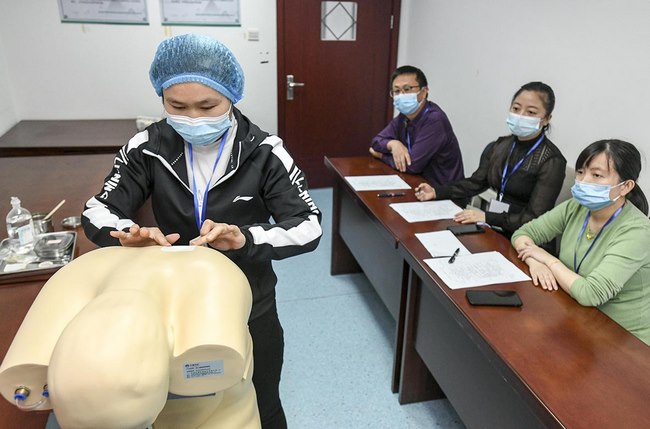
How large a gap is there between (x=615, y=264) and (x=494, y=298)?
379 mm

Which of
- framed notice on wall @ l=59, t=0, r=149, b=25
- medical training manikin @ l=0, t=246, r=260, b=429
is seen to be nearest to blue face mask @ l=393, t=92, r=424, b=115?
medical training manikin @ l=0, t=246, r=260, b=429

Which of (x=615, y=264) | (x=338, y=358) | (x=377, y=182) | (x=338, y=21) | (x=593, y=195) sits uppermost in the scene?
(x=338, y=21)

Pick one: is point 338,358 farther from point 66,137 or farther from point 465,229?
point 66,137

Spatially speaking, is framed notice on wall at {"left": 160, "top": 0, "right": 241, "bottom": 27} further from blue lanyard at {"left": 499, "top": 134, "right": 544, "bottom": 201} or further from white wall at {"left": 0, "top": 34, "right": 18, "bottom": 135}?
blue lanyard at {"left": 499, "top": 134, "right": 544, "bottom": 201}

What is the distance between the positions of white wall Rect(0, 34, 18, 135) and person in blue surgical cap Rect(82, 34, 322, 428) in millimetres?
2998

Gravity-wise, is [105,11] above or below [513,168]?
above

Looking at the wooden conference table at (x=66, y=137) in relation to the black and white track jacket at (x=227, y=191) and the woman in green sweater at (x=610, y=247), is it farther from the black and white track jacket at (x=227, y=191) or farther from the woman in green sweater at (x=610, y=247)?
the woman in green sweater at (x=610, y=247)

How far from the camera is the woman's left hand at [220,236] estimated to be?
89 cm

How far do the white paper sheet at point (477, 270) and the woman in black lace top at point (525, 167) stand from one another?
1.20 ft

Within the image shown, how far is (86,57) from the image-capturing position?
3705 millimetres

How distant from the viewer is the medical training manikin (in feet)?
1.92

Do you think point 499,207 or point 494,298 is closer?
point 494,298

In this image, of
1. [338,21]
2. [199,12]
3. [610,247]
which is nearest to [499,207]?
[610,247]

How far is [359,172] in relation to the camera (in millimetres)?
2699
